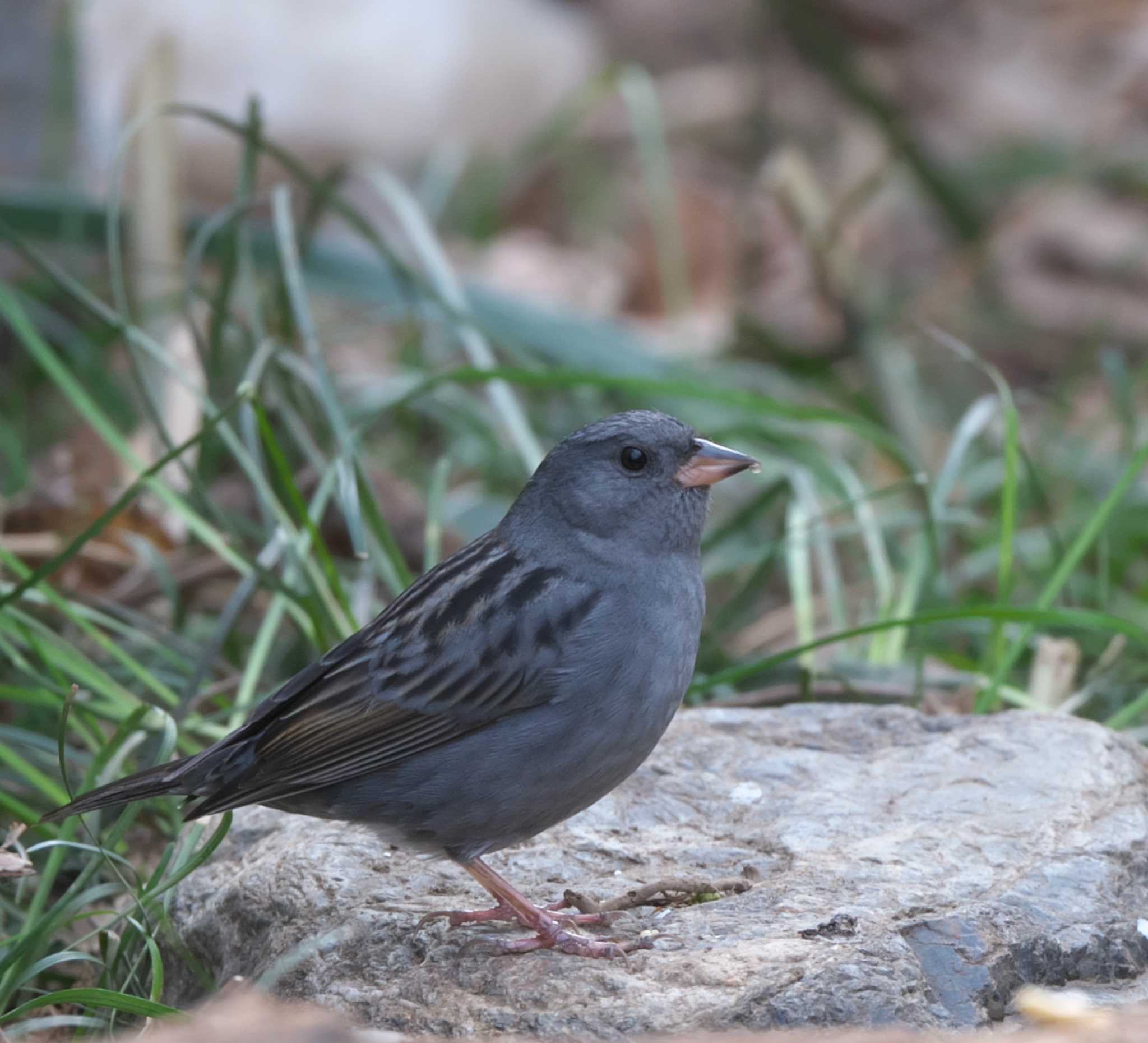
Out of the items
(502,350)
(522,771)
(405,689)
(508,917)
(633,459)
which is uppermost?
(633,459)

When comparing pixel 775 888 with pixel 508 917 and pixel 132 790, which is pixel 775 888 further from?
pixel 132 790

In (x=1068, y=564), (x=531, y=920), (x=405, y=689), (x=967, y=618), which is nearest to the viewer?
(x=531, y=920)

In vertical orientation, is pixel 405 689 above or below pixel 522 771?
above

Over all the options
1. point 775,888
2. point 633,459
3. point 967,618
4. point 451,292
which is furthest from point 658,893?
point 451,292

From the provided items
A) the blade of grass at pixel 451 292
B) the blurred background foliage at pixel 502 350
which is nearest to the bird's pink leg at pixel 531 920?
the blurred background foliage at pixel 502 350

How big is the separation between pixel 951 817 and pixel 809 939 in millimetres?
616

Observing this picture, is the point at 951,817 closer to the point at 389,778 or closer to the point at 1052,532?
the point at 389,778

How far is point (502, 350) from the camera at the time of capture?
569 cm

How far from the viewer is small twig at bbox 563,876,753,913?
2754 millimetres

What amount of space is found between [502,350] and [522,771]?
311cm

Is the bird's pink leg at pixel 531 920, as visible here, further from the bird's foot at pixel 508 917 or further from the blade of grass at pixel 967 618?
the blade of grass at pixel 967 618

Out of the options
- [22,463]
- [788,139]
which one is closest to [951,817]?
[22,463]

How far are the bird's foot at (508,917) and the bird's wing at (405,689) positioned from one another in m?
0.28

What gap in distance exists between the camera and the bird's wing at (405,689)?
9.25 ft
